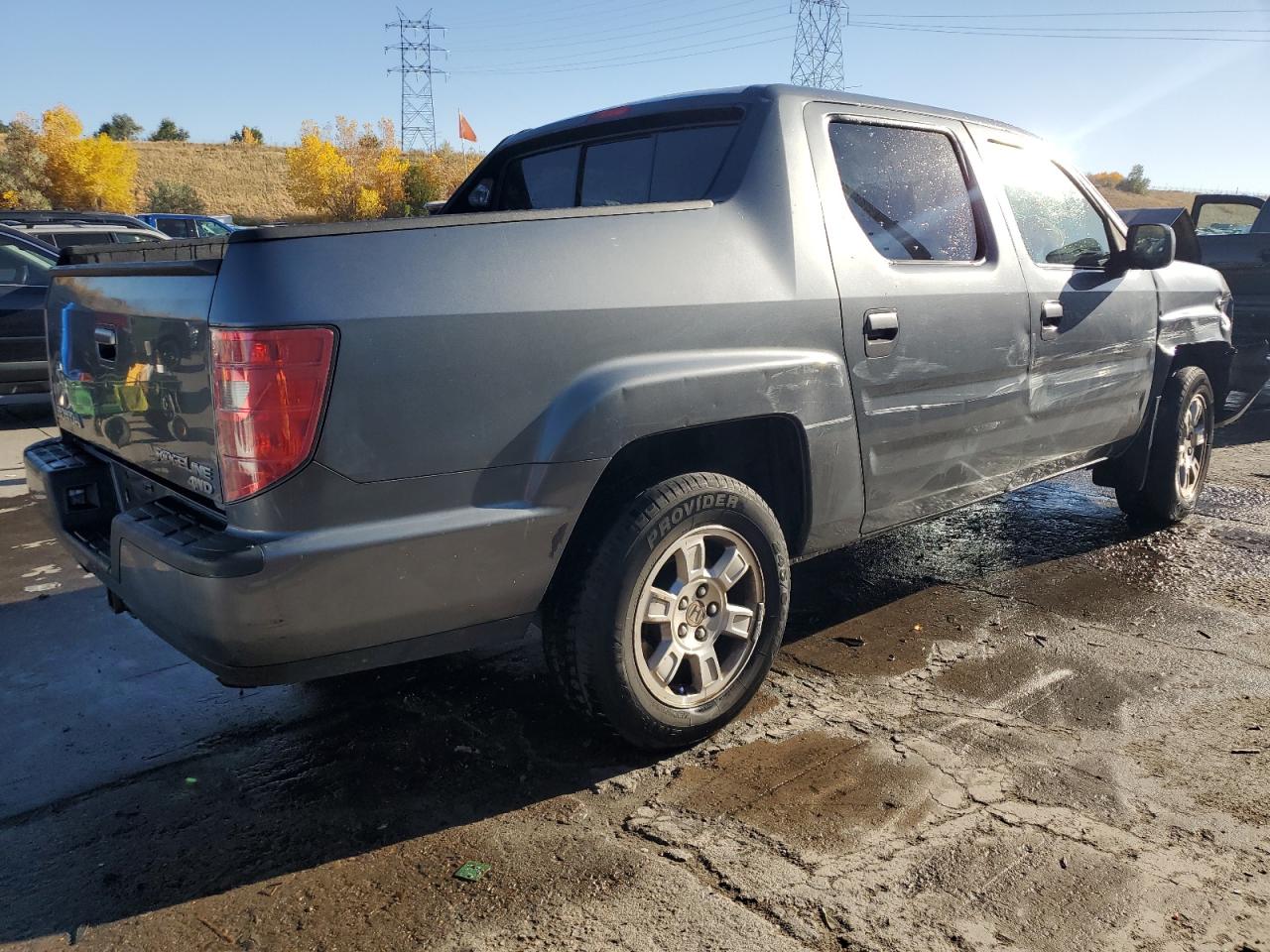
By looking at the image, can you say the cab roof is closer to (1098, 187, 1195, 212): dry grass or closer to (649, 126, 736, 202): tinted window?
(649, 126, 736, 202): tinted window

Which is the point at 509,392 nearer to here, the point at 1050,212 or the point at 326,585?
the point at 326,585

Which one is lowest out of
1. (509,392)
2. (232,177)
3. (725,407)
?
(725,407)

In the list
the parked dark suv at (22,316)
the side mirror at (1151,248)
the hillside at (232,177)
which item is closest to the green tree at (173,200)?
the hillside at (232,177)

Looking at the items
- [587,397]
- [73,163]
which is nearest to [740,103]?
[587,397]

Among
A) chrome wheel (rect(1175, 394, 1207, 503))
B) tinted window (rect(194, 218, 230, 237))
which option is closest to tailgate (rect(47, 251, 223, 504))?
chrome wheel (rect(1175, 394, 1207, 503))

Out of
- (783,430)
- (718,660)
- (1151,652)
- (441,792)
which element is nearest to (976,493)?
(1151,652)

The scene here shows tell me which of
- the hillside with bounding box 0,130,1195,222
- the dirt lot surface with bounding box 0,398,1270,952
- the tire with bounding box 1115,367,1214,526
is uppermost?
the hillside with bounding box 0,130,1195,222

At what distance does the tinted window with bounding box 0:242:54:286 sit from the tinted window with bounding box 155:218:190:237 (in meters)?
11.3

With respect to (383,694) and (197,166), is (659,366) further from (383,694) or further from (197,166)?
(197,166)

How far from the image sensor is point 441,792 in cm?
286

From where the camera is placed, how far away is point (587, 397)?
2.66m

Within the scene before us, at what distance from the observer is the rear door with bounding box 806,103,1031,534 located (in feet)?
11.0

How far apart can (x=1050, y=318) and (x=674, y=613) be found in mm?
2175

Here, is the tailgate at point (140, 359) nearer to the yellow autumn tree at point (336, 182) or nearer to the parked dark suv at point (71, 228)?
the parked dark suv at point (71, 228)
